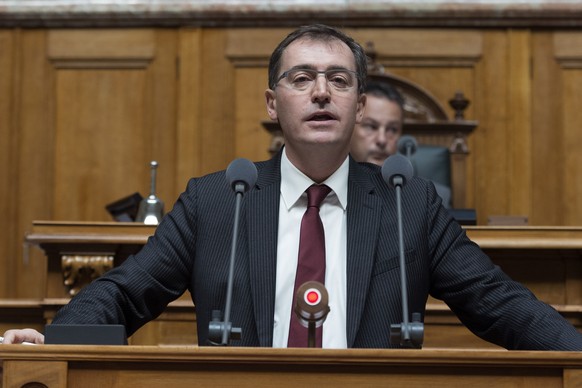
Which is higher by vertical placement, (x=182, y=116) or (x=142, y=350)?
(x=182, y=116)

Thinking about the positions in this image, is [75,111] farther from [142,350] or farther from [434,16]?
[142,350]

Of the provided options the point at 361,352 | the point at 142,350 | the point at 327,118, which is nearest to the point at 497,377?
the point at 361,352

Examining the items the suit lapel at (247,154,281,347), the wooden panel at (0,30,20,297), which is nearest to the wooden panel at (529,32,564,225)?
the wooden panel at (0,30,20,297)

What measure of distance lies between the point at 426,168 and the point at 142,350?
3.52 m

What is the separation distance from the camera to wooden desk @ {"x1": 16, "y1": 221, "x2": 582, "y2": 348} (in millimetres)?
3947

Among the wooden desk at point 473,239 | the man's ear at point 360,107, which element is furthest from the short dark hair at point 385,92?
the man's ear at point 360,107

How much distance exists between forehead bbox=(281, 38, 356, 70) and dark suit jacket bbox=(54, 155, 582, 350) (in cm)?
26

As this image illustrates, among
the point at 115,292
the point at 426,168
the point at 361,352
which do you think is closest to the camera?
the point at 361,352

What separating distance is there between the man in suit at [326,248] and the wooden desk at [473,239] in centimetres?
101

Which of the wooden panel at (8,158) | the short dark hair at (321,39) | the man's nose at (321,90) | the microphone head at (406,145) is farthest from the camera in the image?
the wooden panel at (8,158)

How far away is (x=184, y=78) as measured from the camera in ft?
21.6

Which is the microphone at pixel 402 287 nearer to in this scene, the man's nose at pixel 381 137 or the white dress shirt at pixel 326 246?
the white dress shirt at pixel 326 246

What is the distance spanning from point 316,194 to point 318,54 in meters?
0.35

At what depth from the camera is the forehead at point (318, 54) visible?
2980 mm
